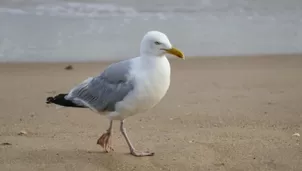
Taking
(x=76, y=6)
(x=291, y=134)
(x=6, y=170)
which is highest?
(x=76, y=6)

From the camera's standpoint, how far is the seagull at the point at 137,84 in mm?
4617

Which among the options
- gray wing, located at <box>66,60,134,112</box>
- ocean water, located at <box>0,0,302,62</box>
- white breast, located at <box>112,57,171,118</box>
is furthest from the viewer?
ocean water, located at <box>0,0,302,62</box>

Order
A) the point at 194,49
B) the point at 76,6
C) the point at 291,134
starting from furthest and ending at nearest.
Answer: the point at 76,6 < the point at 194,49 < the point at 291,134

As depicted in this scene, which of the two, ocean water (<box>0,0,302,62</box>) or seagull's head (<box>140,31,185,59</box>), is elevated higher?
ocean water (<box>0,0,302,62</box>)

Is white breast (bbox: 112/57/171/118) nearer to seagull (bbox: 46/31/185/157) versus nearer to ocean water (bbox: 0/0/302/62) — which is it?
seagull (bbox: 46/31/185/157)

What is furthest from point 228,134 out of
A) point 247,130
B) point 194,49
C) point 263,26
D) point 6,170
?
point 263,26

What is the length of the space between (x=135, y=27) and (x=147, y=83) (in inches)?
214

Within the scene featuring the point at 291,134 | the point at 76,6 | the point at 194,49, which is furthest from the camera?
the point at 76,6

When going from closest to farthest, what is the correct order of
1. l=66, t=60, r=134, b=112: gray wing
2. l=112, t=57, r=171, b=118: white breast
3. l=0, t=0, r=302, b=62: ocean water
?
l=112, t=57, r=171, b=118: white breast
l=66, t=60, r=134, b=112: gray wing
l=0, t=0, r=302, b=62: ocean water

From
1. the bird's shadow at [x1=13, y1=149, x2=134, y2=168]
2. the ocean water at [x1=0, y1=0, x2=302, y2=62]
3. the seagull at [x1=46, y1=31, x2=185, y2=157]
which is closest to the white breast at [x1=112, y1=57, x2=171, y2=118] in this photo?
the seagull at [x1=46, y1=31, x2=185, y2=157]

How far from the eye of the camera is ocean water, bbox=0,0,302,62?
29.1 ft

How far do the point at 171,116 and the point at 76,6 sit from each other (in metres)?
6.27

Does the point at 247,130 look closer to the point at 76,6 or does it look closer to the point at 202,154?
the point at 202,154

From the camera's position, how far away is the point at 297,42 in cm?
930
